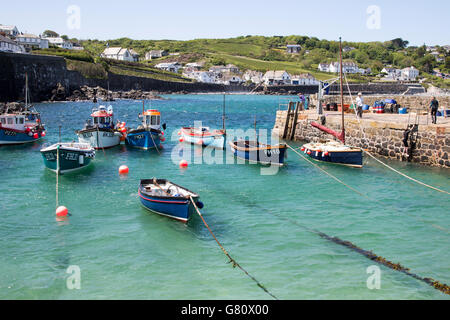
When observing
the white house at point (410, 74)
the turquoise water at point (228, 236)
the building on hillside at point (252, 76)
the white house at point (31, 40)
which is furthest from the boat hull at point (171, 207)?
the white house at point (410, 74)

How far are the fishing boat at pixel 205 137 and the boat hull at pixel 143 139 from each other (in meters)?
2.99

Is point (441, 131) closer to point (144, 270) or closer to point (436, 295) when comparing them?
point (436, 295)

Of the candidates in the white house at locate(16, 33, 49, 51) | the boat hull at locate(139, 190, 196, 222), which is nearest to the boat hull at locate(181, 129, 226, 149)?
the boat hull at locate(139, 190, 196, 222)

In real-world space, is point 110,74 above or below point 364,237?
above

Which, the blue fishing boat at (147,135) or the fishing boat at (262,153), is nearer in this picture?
the fishing boat at (262,153)

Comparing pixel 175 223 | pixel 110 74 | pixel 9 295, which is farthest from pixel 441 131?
pixel 110 74

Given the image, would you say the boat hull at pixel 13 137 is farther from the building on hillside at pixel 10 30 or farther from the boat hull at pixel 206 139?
the building on hillside at pixel 10 30

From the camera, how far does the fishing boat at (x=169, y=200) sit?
15.3 metres

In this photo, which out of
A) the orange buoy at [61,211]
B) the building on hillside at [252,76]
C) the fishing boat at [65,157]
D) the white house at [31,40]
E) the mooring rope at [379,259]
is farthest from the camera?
the building on hillside at [252,76]

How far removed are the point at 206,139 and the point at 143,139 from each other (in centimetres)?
492

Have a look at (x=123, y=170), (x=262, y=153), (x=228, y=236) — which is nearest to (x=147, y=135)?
(x=123, y=170)

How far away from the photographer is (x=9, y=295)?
10.5 meters
